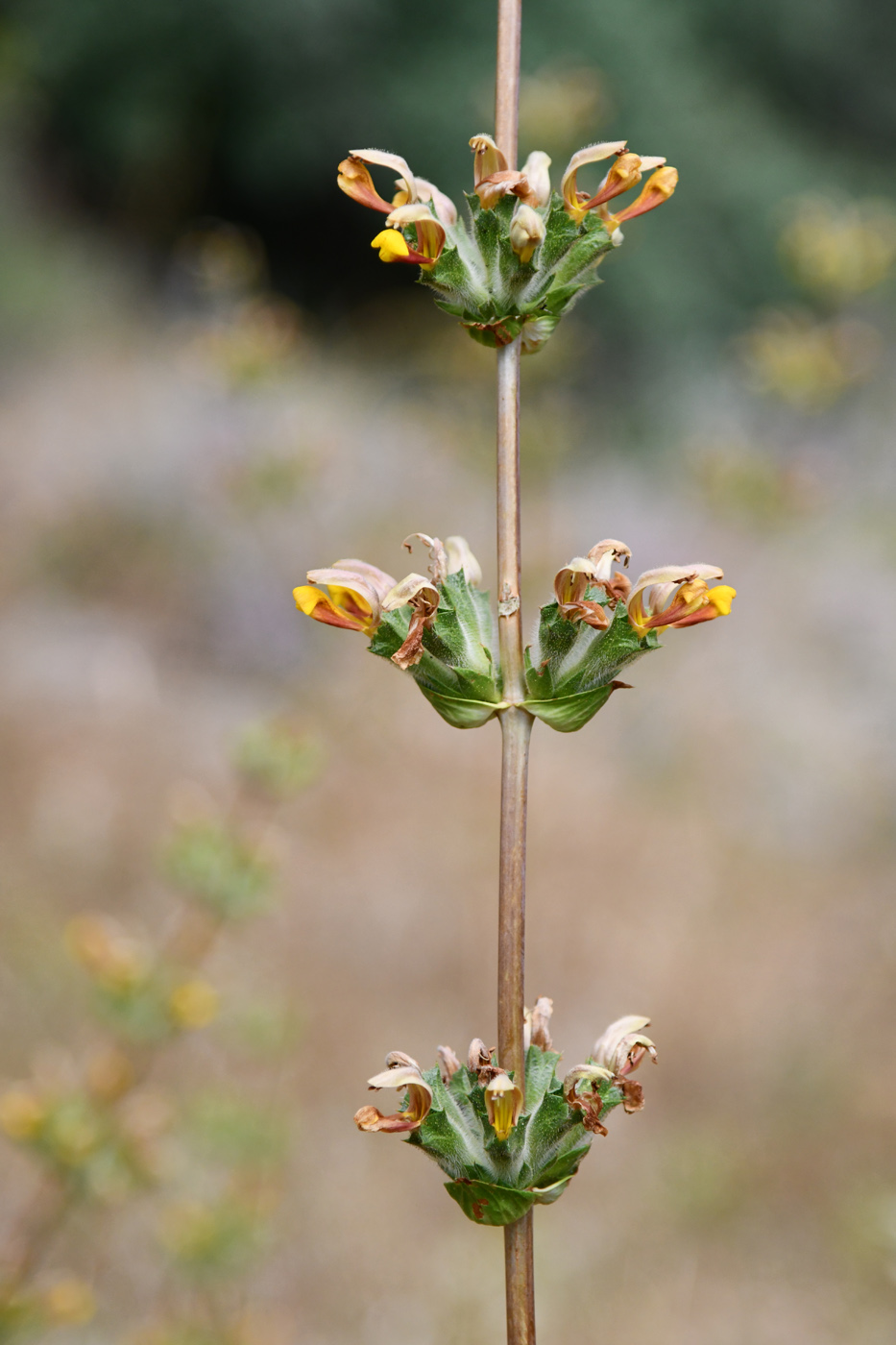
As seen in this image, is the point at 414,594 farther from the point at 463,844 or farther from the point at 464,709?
the point at 463,844

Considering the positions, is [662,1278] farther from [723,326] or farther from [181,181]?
[181,181]

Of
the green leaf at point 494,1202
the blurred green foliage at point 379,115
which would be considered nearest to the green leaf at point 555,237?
the green leaf at point 494,1202

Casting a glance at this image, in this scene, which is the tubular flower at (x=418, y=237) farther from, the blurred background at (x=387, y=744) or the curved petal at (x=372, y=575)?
the blurred background at (x=387, y=744)

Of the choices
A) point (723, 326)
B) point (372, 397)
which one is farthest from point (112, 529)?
point (723, 326)

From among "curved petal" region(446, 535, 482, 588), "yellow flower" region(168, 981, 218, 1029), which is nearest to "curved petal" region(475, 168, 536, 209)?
"curved petal" region(446, 535, 482, 588)

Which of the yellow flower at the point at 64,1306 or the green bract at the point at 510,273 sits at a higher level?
the green bract at the point at 510,273
